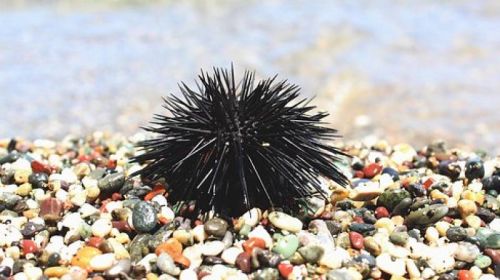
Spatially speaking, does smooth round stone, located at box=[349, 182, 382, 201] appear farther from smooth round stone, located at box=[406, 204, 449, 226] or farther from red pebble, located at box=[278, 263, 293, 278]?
red pebble, located at box=[278, 263, 293, 278]

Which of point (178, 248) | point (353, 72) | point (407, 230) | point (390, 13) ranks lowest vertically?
point (178, 248)

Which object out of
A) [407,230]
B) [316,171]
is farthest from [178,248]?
[407,230]

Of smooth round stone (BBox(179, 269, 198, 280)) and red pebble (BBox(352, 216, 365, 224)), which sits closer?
smooth round stone (BBox(179, 269, 198, 280))

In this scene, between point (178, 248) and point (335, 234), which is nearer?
point (178, 248)

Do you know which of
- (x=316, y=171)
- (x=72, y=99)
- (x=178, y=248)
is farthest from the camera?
(x=72, y=99)

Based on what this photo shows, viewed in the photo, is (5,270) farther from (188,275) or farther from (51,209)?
(188,275)

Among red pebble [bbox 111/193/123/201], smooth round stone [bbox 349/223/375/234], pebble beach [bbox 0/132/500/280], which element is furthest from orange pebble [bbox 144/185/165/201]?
smooth round stone [bbox 349/223/375/234]

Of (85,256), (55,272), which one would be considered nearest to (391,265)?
(85,256)

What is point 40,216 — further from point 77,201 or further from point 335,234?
point 335,234
